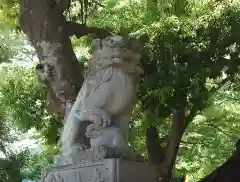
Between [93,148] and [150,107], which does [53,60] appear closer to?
[150,107]

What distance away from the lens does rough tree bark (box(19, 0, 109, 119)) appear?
629cm

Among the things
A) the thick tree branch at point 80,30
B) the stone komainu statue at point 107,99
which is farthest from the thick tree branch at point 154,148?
the stone komainu statue at point 107,99

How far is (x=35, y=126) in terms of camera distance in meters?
8.29

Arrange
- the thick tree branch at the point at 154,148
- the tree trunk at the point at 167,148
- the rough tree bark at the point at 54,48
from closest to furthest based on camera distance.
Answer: the rough tree bark at the point at 54,48
the tree trunk at the point at 167,148
the thick tree branch at the point at 154,148

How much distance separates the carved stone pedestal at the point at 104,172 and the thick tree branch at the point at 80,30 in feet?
8.64

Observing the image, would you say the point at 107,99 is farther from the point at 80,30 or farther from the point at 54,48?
the point at 80,30

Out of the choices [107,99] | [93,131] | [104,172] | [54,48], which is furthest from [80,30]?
[104,172]

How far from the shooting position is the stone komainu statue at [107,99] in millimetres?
4766

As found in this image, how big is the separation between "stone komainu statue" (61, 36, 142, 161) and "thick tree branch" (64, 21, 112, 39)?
182cm

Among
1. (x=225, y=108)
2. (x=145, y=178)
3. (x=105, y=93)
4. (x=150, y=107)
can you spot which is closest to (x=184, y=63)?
(x=150, y=107)

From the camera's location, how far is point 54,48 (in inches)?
253

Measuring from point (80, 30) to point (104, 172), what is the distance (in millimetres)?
3270

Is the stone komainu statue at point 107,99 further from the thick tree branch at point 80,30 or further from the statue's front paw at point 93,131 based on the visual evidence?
the thick tree branch at point 80,30

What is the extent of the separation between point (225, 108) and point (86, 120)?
18.2 feet
